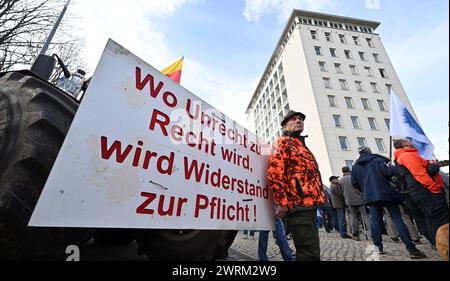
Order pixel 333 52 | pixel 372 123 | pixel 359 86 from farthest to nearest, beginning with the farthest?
pixel 333 52, pixel 359 86, pixel 372 123

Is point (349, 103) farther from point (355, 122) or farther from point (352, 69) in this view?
point (352, 69)

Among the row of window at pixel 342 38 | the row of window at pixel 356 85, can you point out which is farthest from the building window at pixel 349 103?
the row of window at pixel 342 38

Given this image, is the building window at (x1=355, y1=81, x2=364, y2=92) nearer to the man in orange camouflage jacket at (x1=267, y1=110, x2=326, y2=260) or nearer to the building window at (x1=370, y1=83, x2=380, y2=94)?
the building window at (x1=370, y1=83, x2=380, y2=94)

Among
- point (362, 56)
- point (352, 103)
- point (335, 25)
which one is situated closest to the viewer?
point (352, 103)

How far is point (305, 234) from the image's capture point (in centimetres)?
193

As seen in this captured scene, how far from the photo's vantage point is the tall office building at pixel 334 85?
820 inches

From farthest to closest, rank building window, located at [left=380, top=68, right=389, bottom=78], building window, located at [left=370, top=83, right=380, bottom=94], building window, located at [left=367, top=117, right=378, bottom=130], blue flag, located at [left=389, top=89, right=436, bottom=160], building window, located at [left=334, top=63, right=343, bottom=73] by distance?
1. building window, located at [left=380, top=68, right=389, bottom=78]
2. building window, located at [left=334, top=63, right=343, bottom=73]
3. building window, located at [left=370, top=83, right=380, bottom=94]
4. building window, located at [left=367, top=117, right=378, bottom=130]
5. blue flag, located at [left=389, top=89, right=436, bottom=160]

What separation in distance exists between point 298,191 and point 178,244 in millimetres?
1198

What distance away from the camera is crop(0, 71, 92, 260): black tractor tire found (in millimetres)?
1162

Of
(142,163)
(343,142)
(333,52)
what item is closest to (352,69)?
(333,52)

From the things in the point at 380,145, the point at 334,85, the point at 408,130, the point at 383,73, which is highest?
the point at 383,73

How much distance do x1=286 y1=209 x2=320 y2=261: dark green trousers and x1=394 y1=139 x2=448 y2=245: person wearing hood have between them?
205 cm

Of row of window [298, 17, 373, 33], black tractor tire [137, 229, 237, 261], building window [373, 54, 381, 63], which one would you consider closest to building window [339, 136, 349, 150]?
building window [373, 54, 381, 63]
